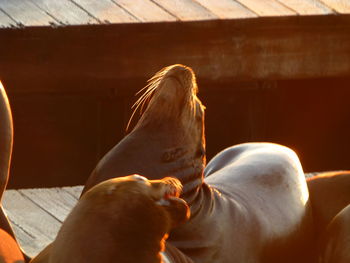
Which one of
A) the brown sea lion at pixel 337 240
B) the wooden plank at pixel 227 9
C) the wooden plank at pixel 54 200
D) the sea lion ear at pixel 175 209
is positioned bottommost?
the wooden plank at pixel 54 200

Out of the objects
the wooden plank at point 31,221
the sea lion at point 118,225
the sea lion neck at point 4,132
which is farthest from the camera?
the wooden plank at point 31,221

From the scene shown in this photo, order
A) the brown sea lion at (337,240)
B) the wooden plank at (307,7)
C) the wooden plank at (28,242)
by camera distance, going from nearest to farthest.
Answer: the brown sea lion at (337,240) → the wooden plank at (28,242) → the wooden plank at (307,7)

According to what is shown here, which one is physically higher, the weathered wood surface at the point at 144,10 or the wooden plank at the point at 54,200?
the weathered wood surface at the point at 144,10

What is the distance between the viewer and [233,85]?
28.0 ft

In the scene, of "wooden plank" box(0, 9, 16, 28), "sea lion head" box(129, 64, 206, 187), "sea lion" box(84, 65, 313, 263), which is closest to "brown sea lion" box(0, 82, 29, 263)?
"sea lion" box(84, 65, 313, 263)

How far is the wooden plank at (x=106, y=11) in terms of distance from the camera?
7850 mm

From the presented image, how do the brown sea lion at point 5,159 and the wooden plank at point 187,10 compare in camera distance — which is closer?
the brown sea lion at point 5,159

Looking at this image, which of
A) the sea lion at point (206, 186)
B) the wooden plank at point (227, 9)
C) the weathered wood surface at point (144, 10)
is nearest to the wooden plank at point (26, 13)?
the weathered wood surface at point (144, 10)

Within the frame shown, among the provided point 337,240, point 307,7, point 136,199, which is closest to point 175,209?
point 136,199

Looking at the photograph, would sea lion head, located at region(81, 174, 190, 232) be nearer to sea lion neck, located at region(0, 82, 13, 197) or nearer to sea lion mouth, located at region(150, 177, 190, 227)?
sea lion mouth, located at region(150, 177, 190, 227)

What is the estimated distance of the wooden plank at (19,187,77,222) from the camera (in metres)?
6.25

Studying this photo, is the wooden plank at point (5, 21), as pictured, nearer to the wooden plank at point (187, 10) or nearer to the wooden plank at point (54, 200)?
the wooden plank at point (187, 10)

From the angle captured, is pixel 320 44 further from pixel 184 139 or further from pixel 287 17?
pixel 184 139

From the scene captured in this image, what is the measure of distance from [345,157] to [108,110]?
1751 millimetres
